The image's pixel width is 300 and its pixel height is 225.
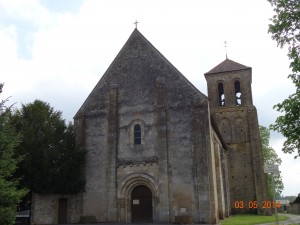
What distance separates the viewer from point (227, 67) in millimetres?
42031

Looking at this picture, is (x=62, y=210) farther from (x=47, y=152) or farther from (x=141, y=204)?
(x=141, y=204)

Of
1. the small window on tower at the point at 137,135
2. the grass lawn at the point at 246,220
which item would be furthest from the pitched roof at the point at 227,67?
the small window on tower at the point at 137,135

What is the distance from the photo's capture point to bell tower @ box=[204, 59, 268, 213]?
35906 millimetres

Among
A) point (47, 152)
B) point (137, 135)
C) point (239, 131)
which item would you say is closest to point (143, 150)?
point (137, 135)

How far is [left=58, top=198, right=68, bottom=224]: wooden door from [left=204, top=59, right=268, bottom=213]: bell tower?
19.0 m

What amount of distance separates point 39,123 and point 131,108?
6340 mm

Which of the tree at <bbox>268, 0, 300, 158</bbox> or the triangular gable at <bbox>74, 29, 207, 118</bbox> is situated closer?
the tree at <bbox>268, 0, 300, 158</bbox>

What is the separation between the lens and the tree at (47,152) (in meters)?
21.7

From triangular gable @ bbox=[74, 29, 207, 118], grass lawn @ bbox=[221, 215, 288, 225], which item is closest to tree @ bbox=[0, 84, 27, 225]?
triangular gable @ bbox=[74, 29, 207, 118]

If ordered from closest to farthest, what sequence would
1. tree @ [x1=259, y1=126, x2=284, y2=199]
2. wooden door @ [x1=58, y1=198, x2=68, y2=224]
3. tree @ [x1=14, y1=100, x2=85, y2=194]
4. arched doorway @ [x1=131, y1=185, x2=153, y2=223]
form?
tree @ [x1=14, y1=100, x2=85, y2=194] → arched doorway @ [x1=131, y1=185, x2=153, y2=223] → wooden door @ [x1=58, y1=198, x2=68, y2=224] → tree @ [x1=259, y1=126, x2=284, y2=199]

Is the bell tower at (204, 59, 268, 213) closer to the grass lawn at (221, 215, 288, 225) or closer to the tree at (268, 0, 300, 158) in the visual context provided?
the grass lawn at (221, 215, 288, 225)

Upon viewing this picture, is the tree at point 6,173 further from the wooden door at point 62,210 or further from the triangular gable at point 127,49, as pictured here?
the triangular gable at point 127,49

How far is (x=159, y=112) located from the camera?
77.6ft
